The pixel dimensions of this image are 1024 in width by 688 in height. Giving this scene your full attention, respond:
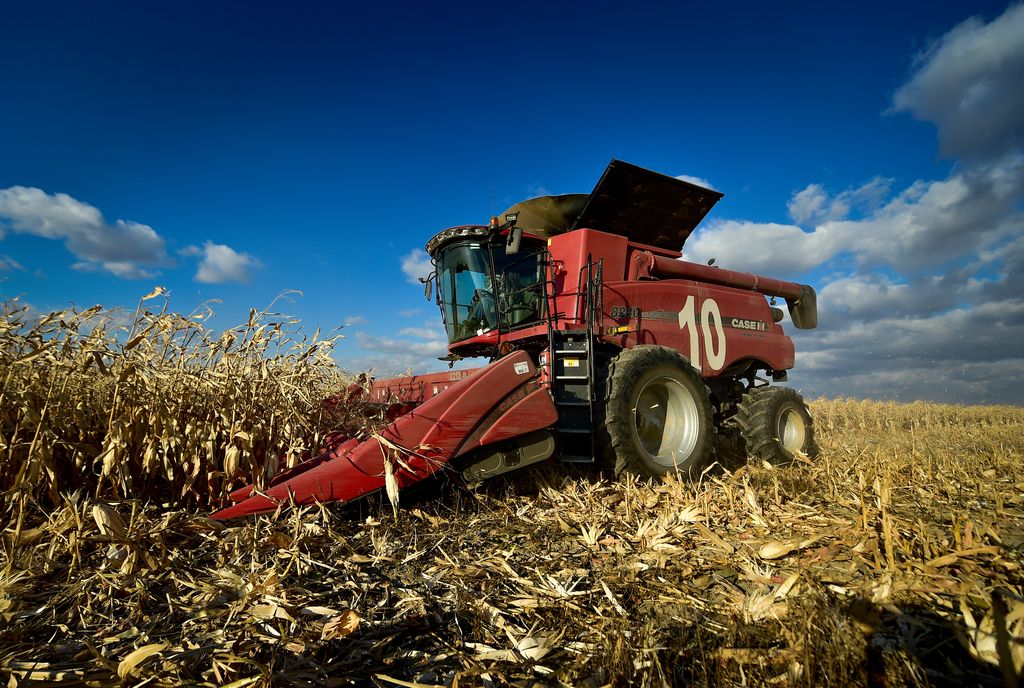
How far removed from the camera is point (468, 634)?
183cm

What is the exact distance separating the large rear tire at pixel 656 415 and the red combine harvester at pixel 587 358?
1 centimetres

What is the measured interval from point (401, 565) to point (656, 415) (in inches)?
117

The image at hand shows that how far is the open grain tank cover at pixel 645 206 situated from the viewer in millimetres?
5121

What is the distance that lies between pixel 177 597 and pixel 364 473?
0.95 metres

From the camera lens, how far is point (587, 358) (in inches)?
159

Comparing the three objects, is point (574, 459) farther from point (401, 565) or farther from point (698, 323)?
point (698, 323)

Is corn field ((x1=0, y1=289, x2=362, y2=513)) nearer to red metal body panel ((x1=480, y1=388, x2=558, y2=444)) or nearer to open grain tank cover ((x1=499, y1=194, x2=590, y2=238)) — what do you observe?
red metal body panel ((x1=480, y1=388, x2=558, y2=444))

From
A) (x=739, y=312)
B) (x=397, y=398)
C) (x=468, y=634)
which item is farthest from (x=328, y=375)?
(x=739, y=312)

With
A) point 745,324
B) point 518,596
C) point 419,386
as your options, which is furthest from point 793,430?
point 518,596

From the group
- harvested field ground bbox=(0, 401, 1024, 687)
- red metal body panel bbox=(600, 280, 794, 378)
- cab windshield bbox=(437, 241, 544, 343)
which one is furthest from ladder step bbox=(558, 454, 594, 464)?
cab windshield bbox=(437, 241, 544, 343)

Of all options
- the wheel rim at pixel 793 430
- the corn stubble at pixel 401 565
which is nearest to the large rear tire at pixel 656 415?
the corn stubble at pixel 401 565

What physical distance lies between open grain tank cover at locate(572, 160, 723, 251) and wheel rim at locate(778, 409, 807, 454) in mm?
2424

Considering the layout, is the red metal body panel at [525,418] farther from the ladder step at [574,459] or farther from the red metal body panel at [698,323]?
the red metal body panel at [698,323]

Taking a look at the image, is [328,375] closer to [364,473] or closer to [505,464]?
[364,473]
